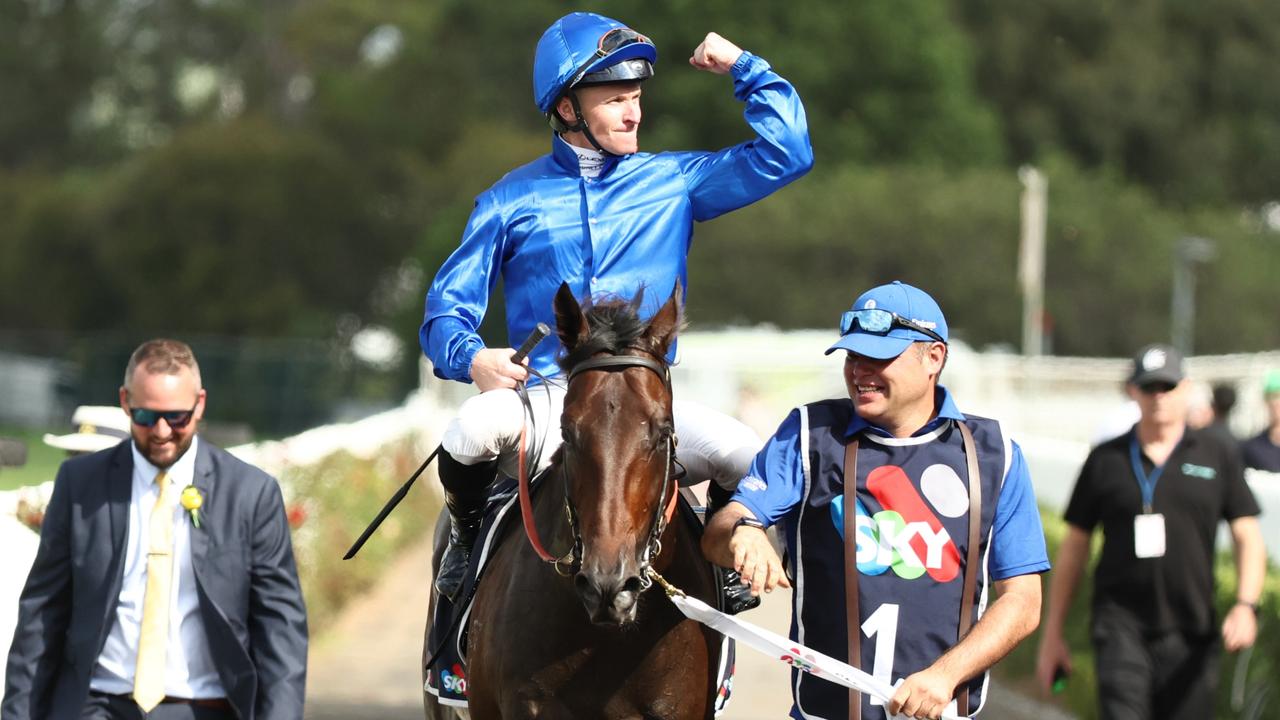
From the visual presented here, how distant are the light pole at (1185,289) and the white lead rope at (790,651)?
36.5m

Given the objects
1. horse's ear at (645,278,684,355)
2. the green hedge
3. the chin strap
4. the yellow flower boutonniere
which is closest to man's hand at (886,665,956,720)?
horse's ear at (645,278,684,355)

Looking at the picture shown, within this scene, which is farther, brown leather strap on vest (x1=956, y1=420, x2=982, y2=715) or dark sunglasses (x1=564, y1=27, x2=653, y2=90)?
dark sunglasses (x1=564, y1=27, x2=653, y2=90)

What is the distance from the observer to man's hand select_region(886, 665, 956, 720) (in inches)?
156

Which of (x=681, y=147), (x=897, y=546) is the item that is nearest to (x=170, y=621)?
(x=897, y=546)

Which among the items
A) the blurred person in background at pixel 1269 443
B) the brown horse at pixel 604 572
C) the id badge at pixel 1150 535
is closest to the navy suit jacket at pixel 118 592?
the brown horse at pixel 604 572

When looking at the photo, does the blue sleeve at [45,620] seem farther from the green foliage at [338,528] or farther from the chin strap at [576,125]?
the green foliage at [338,528]

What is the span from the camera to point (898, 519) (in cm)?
414

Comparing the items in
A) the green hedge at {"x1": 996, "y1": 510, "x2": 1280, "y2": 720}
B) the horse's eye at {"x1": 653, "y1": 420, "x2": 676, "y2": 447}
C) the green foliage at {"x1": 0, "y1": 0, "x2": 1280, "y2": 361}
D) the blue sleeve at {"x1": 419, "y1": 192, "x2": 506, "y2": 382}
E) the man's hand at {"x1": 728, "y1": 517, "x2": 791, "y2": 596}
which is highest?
the green foliage at {"x1": 0, "y1": 0, "x2": 1280, "y2": 361}

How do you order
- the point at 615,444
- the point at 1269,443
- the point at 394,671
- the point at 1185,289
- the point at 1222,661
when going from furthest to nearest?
the point at 1185,289, the point at 394,671, the point at 1269,443, the point at 1222,661, the point at 615,444

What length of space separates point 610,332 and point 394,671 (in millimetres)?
7625

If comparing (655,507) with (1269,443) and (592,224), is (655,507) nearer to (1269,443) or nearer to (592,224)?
(592,224)

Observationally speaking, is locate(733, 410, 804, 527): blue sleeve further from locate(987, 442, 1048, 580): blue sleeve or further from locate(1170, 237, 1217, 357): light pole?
locate(1170, 237, 1217, 357): light pole

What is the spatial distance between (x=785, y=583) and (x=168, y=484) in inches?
72.9

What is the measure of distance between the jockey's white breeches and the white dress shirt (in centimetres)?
75
